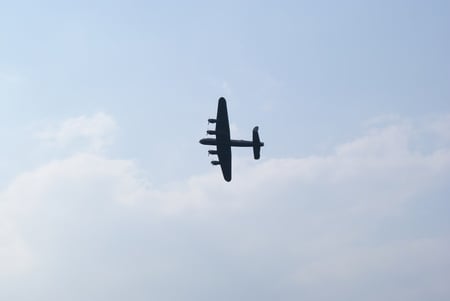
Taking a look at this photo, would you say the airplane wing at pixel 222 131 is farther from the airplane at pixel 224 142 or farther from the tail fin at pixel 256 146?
the tail fin at pixel 256 146

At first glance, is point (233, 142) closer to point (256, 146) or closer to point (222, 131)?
point (222, 131)

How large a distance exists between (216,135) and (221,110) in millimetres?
4420

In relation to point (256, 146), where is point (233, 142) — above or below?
above

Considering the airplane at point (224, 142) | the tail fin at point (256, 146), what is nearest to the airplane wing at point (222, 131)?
the airplane at point (224, 142)

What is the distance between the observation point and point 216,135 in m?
151

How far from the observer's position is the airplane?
150500 mm

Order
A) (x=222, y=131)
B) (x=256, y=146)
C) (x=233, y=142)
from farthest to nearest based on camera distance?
(x=256, y=146) → (x=233, y=142) → (x=222, y=131)

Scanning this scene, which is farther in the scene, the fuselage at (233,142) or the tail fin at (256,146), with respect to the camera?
the tail fin at (256,146)

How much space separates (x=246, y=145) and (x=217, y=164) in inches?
243

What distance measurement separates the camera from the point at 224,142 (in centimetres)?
15125

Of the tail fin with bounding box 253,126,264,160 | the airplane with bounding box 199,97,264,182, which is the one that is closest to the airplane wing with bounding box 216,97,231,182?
the airplane with bounding box 199,97,264,182

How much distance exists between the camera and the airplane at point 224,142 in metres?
150

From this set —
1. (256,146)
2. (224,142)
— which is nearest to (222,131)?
(224,142)

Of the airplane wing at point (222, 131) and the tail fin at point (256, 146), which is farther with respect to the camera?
the tail fin at point (256, 146)
